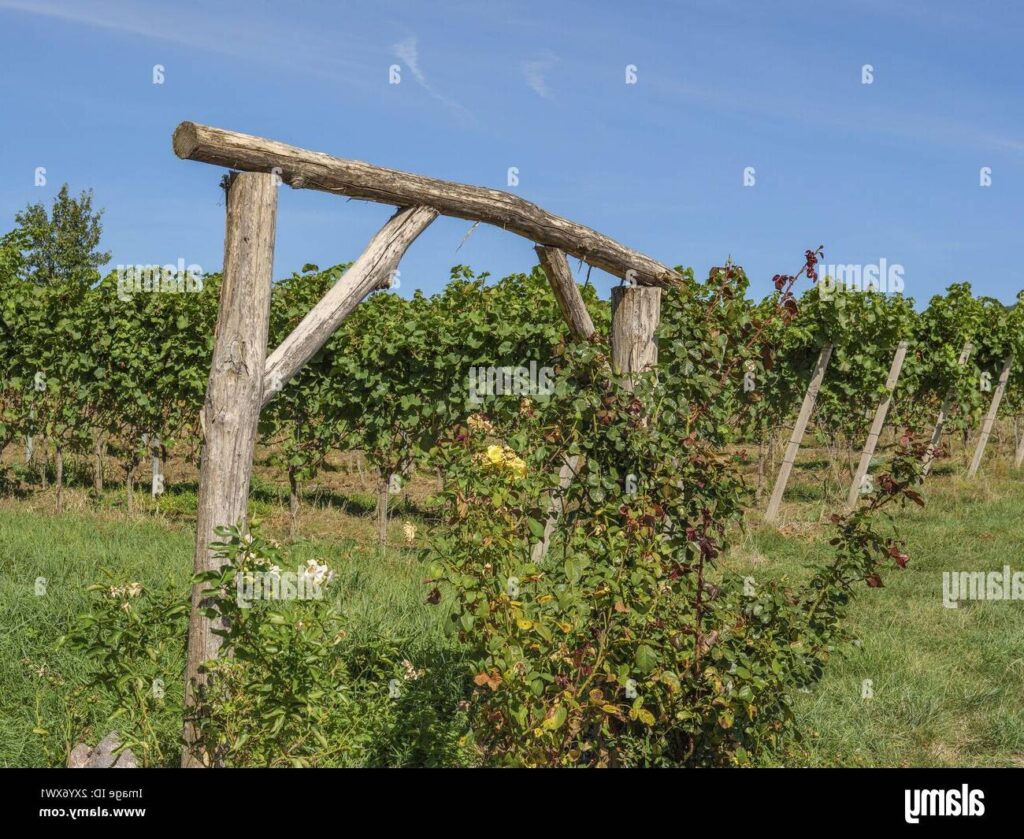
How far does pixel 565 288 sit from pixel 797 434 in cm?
686

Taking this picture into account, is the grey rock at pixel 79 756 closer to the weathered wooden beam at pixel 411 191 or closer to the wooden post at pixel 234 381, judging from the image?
the wooden post at pixel 234 381

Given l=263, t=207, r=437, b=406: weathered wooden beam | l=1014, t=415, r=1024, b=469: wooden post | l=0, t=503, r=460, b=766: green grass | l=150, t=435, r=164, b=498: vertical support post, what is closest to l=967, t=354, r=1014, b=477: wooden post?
l=1014, t=415, r=1024, b=469: wooden post

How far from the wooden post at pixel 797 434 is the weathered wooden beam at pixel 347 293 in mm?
7756

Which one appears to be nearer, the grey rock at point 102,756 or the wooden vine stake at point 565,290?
the grey rock at point 102,756

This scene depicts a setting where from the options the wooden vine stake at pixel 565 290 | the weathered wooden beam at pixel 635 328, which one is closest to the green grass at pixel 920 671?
the weathered wooden beam at pixel 635 328

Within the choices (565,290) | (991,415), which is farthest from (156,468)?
(991,415)

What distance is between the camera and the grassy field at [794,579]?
16.3 feet

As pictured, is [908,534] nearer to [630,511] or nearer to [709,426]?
[709,426]

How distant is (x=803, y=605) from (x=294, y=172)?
286cm

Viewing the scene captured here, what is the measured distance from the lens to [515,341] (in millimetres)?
10094

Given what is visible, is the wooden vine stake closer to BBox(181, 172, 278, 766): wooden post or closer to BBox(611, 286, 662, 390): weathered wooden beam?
BBox(611, 286, 662, 390): weathered wooden beam

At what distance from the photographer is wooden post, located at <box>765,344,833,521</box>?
38.4 feet
